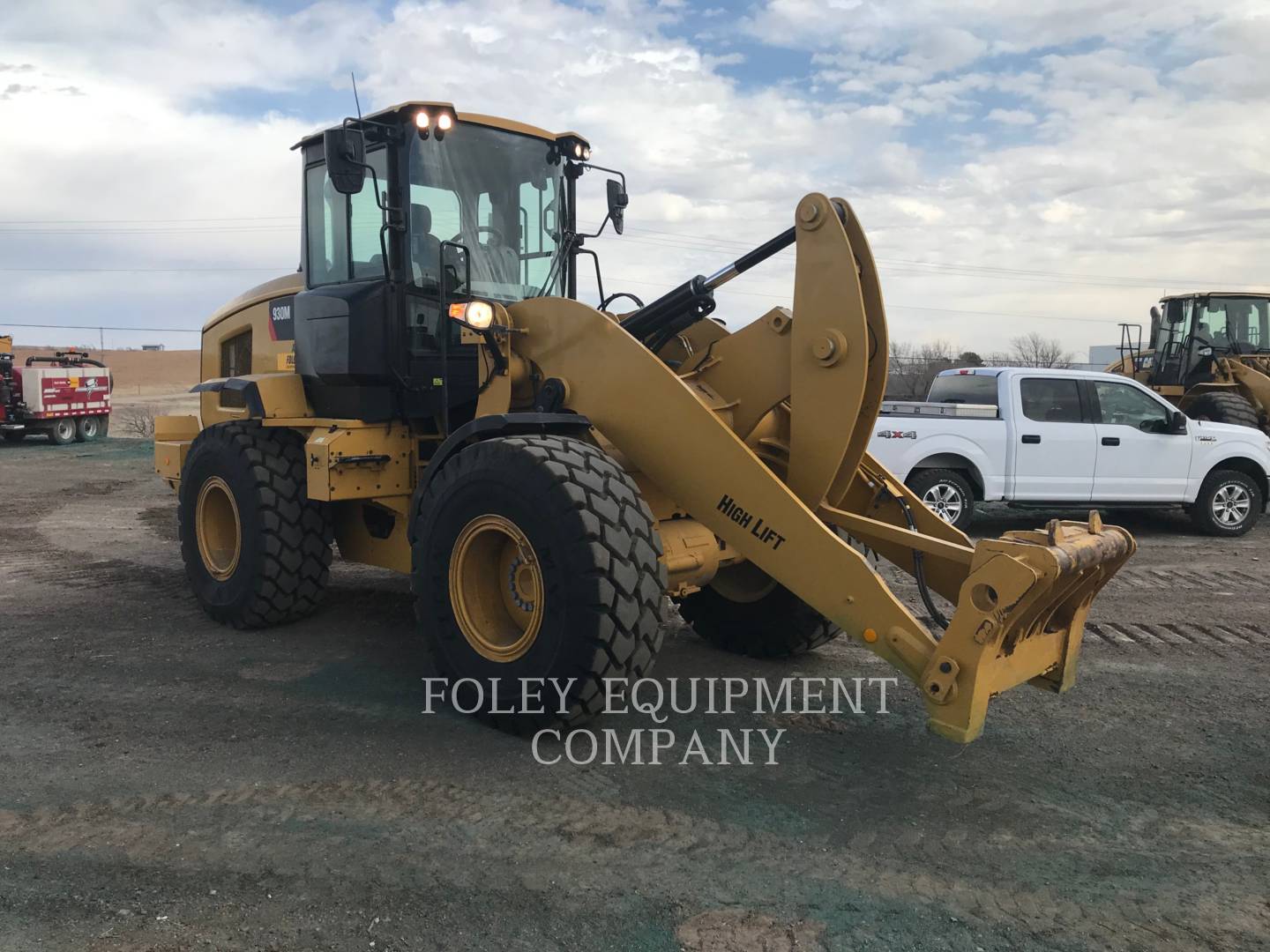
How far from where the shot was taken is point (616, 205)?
6488 mm

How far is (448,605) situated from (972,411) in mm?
7135

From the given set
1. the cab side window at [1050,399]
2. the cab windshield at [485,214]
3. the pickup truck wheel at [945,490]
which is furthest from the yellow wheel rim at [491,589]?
the cab side window at [1050,399]

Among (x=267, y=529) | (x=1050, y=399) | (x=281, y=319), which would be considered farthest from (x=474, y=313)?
(x=1050, y=399)

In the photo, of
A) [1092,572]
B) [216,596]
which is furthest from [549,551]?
[216,596]

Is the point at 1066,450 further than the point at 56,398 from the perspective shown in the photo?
No

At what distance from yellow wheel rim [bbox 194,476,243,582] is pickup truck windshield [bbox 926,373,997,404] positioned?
704 centimetres

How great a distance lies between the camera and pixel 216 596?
258 inches

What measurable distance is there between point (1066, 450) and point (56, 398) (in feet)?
66.9

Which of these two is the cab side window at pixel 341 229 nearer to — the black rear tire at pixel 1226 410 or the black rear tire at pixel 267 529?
the black rear tire at pixel 267 529

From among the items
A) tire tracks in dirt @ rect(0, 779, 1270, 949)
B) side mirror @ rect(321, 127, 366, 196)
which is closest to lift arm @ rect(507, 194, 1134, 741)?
tire tracks in dirt @ rect(0, 779, 1270, 949)

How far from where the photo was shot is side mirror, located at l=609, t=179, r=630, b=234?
647 centimetres

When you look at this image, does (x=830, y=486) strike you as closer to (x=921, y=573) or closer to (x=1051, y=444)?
(x=921, y=573)

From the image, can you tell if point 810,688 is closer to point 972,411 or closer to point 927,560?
point 927,560

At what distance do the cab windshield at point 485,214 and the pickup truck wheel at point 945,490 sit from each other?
527 centimetres
